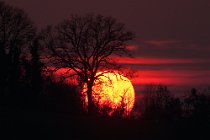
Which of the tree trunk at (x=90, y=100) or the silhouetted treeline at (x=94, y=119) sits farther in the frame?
the tree trunk at (x=90, y=100)

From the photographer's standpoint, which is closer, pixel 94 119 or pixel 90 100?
pixel 94 119

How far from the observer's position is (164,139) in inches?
1697

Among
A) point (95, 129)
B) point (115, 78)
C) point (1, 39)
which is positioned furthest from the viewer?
point (1, 39)

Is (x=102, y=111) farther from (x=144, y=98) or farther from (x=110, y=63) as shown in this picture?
(x=144, y=98)

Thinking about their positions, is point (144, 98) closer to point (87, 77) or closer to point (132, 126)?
point (87, 77)

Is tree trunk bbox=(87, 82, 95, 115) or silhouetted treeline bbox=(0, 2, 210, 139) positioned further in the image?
tree trunk bbox=(87, 82, 95, 115)

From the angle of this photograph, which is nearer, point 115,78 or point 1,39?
point 115,78

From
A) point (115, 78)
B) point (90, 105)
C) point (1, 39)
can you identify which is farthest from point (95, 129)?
point (1, 39)

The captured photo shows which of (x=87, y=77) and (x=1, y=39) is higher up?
(x=1, y=39)

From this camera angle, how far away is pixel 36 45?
77.7 metres

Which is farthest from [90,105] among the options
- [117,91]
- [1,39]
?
[1,39]

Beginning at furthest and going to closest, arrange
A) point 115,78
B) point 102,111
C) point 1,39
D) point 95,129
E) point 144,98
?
1. point 144,98
2. point 1,39
3. point 115,78
4. point 102,111
5. point 95,129

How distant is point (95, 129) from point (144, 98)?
125 feet

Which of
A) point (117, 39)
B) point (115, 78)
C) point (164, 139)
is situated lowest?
point (164, 139)
